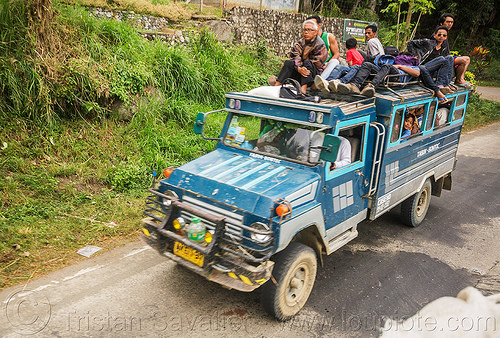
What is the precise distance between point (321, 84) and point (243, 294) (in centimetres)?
277

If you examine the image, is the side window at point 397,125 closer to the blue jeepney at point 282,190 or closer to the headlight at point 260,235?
the blue jeepney at point 282,190

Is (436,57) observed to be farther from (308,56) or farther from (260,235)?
(260,235)

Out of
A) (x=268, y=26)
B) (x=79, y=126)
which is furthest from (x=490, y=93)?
(x=79, y=126)

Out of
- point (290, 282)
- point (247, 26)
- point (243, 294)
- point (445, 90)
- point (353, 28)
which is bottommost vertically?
point (243, 294)

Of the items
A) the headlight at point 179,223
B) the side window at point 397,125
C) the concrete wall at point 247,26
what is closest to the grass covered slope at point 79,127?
the concrete wall at point 247,26

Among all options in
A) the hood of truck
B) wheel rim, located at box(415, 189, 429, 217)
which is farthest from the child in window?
the hood of truck

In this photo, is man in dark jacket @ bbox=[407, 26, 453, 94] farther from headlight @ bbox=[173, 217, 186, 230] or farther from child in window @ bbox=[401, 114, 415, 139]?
headlight @ bbox=[173, 217, 186, 230]

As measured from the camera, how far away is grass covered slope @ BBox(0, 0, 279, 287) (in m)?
5.54

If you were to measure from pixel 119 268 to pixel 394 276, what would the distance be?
3502mm

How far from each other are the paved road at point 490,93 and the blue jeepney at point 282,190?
1699 centimetres

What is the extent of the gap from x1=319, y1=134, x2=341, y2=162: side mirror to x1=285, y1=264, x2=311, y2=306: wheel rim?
45.8 inches

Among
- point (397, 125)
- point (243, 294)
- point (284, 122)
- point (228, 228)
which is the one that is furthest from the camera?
point (397, 125)

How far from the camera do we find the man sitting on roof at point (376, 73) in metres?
5.04

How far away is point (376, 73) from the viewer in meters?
5.67
